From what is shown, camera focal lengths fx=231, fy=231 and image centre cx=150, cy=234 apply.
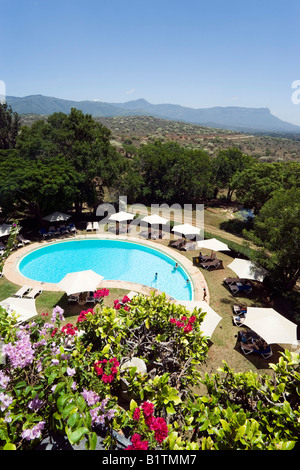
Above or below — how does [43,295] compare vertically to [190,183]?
below

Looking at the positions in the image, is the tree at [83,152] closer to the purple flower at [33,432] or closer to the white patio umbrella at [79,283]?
the white patio umbrella at [79,283]

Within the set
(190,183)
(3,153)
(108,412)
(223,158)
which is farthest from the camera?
(223,158)

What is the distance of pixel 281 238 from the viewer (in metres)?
14.8

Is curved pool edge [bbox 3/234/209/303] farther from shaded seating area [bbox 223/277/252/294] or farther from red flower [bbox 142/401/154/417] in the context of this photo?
red flower [bbox 142/401/154/417]

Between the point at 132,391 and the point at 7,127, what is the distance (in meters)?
48.3

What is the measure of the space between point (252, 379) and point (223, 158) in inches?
1433

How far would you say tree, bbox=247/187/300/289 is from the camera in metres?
14.3

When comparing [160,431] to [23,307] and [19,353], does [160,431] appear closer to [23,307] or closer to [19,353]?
[19,353]

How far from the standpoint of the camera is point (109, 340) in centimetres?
803

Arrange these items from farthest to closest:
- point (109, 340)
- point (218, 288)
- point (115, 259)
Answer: point (115, 259)
point (218, 288)
point (109, 340)

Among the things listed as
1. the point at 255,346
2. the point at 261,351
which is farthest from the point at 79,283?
the point at 261,351

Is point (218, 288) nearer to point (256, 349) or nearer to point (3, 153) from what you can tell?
point (256, 349)

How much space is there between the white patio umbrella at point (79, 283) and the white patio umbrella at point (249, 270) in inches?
405

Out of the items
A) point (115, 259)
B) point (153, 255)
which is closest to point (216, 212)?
point (153, 255)
